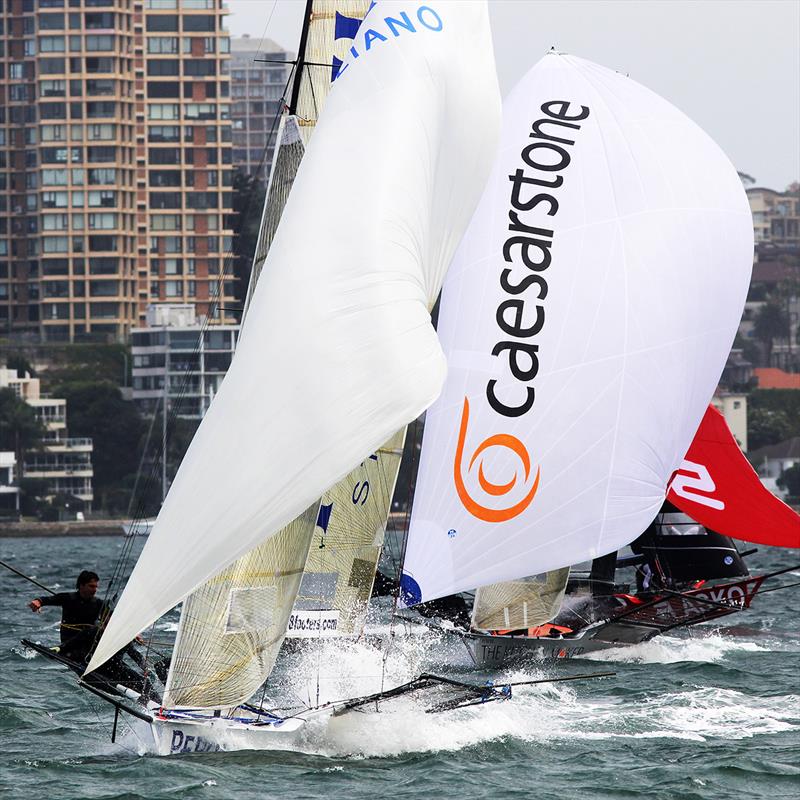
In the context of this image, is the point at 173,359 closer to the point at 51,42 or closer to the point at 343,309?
the point at 51,42

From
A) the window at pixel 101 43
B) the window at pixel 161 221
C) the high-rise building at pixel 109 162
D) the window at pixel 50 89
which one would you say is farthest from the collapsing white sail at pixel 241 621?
the window at pixel 161 221

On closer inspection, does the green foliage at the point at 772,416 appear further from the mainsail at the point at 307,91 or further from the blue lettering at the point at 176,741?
the blue lettering at the point at 176,741

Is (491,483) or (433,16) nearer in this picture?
(433,16)

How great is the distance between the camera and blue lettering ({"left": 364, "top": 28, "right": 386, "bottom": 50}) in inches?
433

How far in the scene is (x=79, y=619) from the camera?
11.3m

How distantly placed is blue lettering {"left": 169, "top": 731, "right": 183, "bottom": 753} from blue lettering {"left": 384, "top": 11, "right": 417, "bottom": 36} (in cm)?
444

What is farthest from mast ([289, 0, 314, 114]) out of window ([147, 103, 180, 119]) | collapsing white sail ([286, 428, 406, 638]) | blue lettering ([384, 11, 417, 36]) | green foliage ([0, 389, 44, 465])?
window ([147, 103, 180, 119])

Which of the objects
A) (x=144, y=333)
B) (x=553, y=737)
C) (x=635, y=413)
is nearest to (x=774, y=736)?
(x=553, y=737)

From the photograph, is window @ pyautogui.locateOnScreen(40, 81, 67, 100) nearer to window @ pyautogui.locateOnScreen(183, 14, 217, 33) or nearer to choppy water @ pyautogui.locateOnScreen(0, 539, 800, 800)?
window @ pyautogui.locateOnScreen(183, 14, 217, 33)

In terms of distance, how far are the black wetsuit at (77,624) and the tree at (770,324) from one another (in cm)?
10443

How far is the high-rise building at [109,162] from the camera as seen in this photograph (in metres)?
94.7

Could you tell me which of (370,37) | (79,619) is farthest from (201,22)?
(79,619)

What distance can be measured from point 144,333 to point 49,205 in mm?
14876

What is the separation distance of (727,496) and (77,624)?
418 inches
